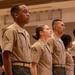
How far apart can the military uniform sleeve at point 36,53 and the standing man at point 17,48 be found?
81 centimetres

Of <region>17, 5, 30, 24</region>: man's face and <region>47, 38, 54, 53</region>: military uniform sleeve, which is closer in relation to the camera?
<region>17, 5, 30, 24</region>: man's face

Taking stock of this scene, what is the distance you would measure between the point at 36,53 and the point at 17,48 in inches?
37.8

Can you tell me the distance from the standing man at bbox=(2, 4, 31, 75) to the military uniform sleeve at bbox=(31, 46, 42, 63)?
2.65 feet

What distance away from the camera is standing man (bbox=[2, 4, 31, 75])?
2.57 meters

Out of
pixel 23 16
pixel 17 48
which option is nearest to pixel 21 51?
pixel 17 48

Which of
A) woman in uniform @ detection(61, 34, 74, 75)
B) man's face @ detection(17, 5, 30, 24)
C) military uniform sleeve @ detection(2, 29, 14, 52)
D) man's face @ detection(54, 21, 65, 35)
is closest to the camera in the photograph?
military uniform sleeve @ detection(2, 29, 14, 52)

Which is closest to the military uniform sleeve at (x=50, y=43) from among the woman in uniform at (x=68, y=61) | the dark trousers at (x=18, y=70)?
the woman in uniform at (x=68, y=61)

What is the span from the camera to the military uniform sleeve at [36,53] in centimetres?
354

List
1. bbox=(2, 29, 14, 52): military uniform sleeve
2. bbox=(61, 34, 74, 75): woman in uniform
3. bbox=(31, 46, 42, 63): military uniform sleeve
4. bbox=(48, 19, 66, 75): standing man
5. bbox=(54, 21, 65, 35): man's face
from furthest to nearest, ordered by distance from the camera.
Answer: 1. bbox=(61, 34, 74, 75): woman in uniform
2. bbox=(54, 21, 65, 35): man's face
3. bbox=(48, 19, 66, 75): standing man
4. bbox=(31, 46, 42, 63): military uniform sleeve
5. bbox=(2, 29, 14, 52): military uniform sleeve

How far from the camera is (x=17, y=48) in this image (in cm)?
263

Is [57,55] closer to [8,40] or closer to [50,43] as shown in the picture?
[50,43]

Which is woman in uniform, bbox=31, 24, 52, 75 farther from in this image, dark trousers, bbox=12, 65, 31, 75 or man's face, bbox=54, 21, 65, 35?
dark trousers, bbox=12, 65, 31, 75

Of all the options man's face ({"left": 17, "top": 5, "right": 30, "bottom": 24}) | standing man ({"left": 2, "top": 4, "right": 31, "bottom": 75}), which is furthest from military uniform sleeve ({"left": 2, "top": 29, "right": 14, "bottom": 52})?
man's face ({"left": 17, "top": 5, "right": 30, "bottom": 24})

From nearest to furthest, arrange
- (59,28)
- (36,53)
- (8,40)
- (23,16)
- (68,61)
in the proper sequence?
(8,40), (23,16), (36,53), (59,28), (68,61)
